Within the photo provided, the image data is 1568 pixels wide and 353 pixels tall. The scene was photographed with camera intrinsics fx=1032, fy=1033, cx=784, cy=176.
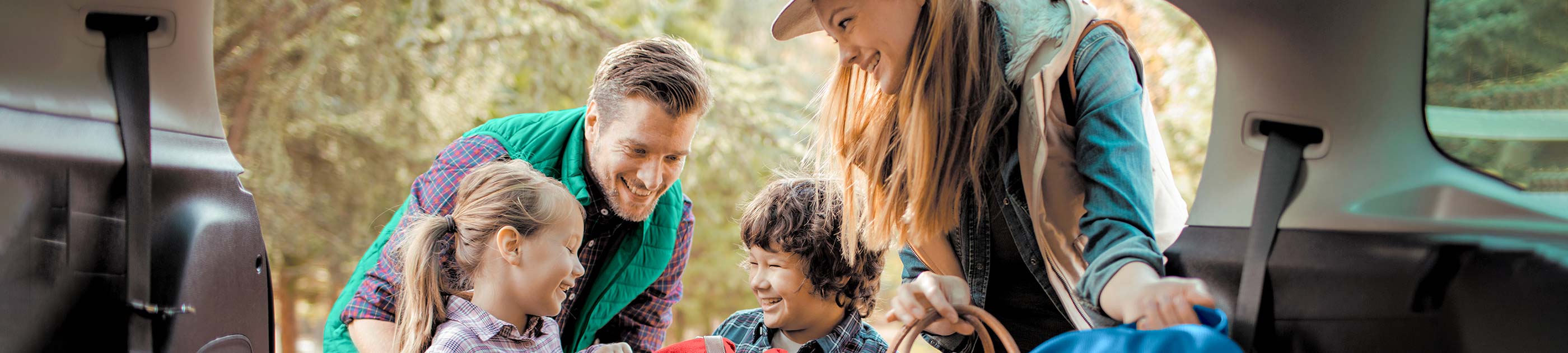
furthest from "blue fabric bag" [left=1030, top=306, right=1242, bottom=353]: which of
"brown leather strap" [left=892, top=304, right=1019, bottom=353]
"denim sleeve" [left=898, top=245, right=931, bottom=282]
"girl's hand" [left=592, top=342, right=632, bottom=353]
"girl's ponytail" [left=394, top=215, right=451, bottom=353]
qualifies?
"girl's ponytail" [left=394, top=215, right=451, bottom=353]

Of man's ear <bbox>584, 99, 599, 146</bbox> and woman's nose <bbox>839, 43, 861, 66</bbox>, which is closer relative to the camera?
woman's nose <bbox>839, 43, 861, 66</bbox>

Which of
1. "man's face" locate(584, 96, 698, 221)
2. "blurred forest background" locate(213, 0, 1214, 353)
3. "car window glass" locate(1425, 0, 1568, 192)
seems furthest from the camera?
"blurred forest background" locate(213, 0, 1214, 353)

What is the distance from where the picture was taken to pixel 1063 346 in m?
1.62

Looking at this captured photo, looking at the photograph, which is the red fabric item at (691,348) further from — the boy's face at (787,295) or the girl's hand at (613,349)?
the boy's face at (787,295)

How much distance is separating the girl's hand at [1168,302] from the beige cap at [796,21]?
2.97 ft

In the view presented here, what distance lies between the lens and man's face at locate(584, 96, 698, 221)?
278cm

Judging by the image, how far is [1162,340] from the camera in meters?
1.46

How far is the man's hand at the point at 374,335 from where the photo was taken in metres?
2.52

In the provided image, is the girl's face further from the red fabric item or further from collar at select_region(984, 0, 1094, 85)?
collar at select_region(984, 0, 1094, 85)

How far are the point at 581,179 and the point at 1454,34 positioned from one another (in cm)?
203

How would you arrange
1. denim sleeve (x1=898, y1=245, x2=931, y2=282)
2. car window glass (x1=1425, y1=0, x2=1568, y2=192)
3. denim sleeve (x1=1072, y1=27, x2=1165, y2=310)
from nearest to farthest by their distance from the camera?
car window glass (x1=1425, y1=0, x2=1568, y2=192)
denim sleeve (x1=1072, y1=27, x2=1165, y2=310)
denim sleeve (x1=898, y1=245, x2=931, y2=282)

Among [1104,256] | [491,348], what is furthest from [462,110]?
[1104,256]

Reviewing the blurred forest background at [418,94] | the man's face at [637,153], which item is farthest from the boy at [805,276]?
the blurred forest background at [418,94]

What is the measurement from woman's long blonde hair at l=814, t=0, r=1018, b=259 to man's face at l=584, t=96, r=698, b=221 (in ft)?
2.60
